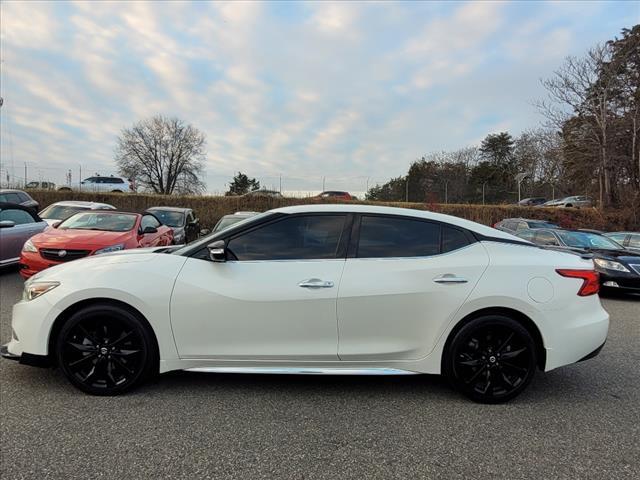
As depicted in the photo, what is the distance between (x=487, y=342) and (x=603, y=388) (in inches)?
54.1

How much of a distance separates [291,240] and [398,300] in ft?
3.31

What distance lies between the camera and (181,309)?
11.3 feet

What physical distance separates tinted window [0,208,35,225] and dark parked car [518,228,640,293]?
10.7m

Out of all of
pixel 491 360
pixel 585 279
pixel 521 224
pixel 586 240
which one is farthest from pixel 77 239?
pixel 521 224

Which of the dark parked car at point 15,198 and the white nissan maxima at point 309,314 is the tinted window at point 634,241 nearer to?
the white nissan maxima at point 309,314

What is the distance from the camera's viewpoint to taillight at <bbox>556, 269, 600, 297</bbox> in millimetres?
3639

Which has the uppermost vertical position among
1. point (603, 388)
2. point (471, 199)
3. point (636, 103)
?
point (636, 103)

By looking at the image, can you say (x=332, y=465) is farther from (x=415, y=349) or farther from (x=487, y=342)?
(x=487, y=342)

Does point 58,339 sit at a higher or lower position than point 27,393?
higher

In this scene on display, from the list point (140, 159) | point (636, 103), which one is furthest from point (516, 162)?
point (140, 159)

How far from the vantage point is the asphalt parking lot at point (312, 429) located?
104 inches

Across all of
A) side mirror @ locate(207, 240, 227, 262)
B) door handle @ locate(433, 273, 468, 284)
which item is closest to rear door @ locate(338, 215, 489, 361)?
door handle @ locate(433, 273, 468, 284)

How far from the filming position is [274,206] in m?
24.1

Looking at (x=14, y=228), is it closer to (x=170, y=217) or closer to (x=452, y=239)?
(x=170, y=217)
